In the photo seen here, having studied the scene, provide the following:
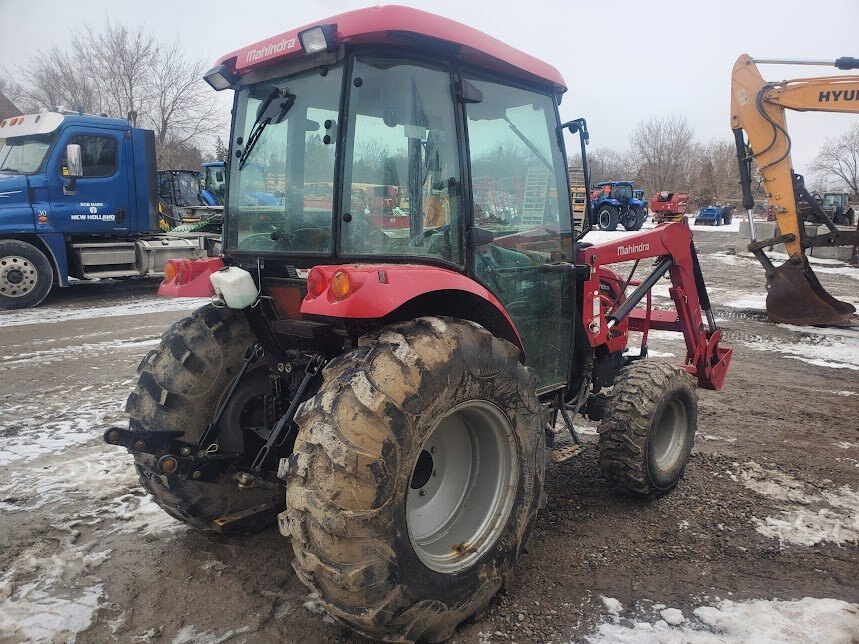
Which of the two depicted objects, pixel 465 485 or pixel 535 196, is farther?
pixel 535 196

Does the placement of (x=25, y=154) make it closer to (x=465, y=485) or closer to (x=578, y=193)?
(x=578, y=193)

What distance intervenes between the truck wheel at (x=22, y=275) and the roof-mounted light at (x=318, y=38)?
10.4 meters

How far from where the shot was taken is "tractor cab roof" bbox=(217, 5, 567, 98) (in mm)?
2645

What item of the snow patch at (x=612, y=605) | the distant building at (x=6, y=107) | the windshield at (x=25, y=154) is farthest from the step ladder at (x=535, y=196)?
the distant building at (x=6, y=107)

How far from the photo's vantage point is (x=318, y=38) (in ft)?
8.67

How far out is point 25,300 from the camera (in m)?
10.9

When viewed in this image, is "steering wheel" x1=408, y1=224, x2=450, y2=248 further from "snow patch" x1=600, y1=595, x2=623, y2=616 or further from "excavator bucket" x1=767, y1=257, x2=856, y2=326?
"excavator bucket" x1=767, y1=257, x2=856, y2=326

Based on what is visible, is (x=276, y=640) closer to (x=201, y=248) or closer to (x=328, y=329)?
(x=328, y=329)

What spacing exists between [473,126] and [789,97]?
7758 mm

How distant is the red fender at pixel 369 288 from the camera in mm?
2361

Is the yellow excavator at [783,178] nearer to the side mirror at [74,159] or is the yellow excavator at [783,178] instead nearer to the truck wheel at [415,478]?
the truck wheel at [415,478]

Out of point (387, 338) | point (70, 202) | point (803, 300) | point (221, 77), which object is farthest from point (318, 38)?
point (70, 202)

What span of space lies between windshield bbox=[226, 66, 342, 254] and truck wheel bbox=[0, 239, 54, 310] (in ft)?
31.0

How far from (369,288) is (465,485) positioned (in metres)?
1.14
